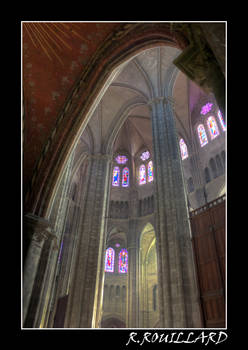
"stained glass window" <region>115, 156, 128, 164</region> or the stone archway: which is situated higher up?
"stained glass window" <region>115, 156, 128, 164</region>

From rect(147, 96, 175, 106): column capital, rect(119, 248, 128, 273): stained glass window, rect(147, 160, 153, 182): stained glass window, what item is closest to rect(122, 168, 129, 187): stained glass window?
rect(147, 160, 153, 182): stained glass window

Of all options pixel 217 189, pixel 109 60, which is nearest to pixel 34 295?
pixel 109 60

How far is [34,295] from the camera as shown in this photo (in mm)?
5562

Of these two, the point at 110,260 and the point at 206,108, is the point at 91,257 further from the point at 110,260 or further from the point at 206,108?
the point at 206,108

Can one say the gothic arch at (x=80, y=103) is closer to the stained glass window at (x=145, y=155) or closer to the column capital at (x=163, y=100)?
the column capital at (x=163, y=100)

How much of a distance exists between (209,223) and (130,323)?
12.3 m

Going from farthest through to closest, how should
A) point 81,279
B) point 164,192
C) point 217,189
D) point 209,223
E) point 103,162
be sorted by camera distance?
point 103,162 < point 217,189 < point 81,279 < point 164,192 < point 209,223

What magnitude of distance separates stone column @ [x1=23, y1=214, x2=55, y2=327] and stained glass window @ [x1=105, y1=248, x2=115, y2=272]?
16970mm

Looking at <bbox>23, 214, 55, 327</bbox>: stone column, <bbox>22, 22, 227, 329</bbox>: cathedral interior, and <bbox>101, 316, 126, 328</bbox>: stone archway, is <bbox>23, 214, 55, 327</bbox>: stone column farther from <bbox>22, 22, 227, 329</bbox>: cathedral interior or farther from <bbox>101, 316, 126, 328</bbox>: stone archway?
<bbox>101, 316, 126, 328</bbox>: stone archway

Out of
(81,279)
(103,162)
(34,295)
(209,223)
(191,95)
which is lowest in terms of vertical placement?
(34,295)

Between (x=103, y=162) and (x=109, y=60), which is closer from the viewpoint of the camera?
(x=109, y=60)

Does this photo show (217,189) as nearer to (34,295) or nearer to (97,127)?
(97,127)

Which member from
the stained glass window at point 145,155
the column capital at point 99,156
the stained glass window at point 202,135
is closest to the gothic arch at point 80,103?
the column capital at point 99,156

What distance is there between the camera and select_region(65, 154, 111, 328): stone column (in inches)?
414
